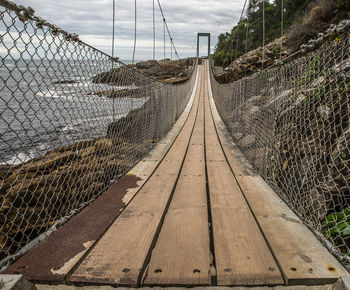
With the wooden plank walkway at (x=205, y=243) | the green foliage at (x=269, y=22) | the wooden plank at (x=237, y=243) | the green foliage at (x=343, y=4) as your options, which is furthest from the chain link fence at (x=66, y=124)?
the green foliage at (x=269, y=22)

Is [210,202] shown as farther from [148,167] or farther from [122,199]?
[148,167]

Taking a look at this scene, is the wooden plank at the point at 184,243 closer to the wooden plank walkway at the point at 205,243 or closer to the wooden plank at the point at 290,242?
the wooden plank walkway at the point at 205,243

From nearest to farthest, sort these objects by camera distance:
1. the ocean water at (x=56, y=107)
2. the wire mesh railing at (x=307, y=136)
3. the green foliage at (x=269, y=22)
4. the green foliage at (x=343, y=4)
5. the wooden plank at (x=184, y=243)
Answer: the wooden plank at (x=184, y=243), the ocean water at (x=56, y=107), the wire mesh railing at (x=307, y=136), the green foliage at (x=343, y=4), the green foliage at (x=269, y=22)

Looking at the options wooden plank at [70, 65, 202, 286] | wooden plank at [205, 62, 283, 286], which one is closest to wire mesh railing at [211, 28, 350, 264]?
wooden plank at [205, 62, 283, 286]

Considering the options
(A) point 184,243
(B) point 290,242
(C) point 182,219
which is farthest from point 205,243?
(B) point 290,242

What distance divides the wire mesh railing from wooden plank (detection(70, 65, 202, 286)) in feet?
2.71

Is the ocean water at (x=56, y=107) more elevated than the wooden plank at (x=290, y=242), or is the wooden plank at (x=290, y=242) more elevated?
the ocean water at (x=56, y=107)

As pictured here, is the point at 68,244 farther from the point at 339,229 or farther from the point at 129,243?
the point at 339,229

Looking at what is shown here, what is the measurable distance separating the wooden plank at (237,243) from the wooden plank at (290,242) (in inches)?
1.9

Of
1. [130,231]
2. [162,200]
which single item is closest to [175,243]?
[130,231]

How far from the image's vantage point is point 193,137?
4352mm

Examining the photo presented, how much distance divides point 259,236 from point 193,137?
3.02 m

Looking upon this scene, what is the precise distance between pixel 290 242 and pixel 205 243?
401mm

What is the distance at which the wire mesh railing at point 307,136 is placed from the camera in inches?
68.6
